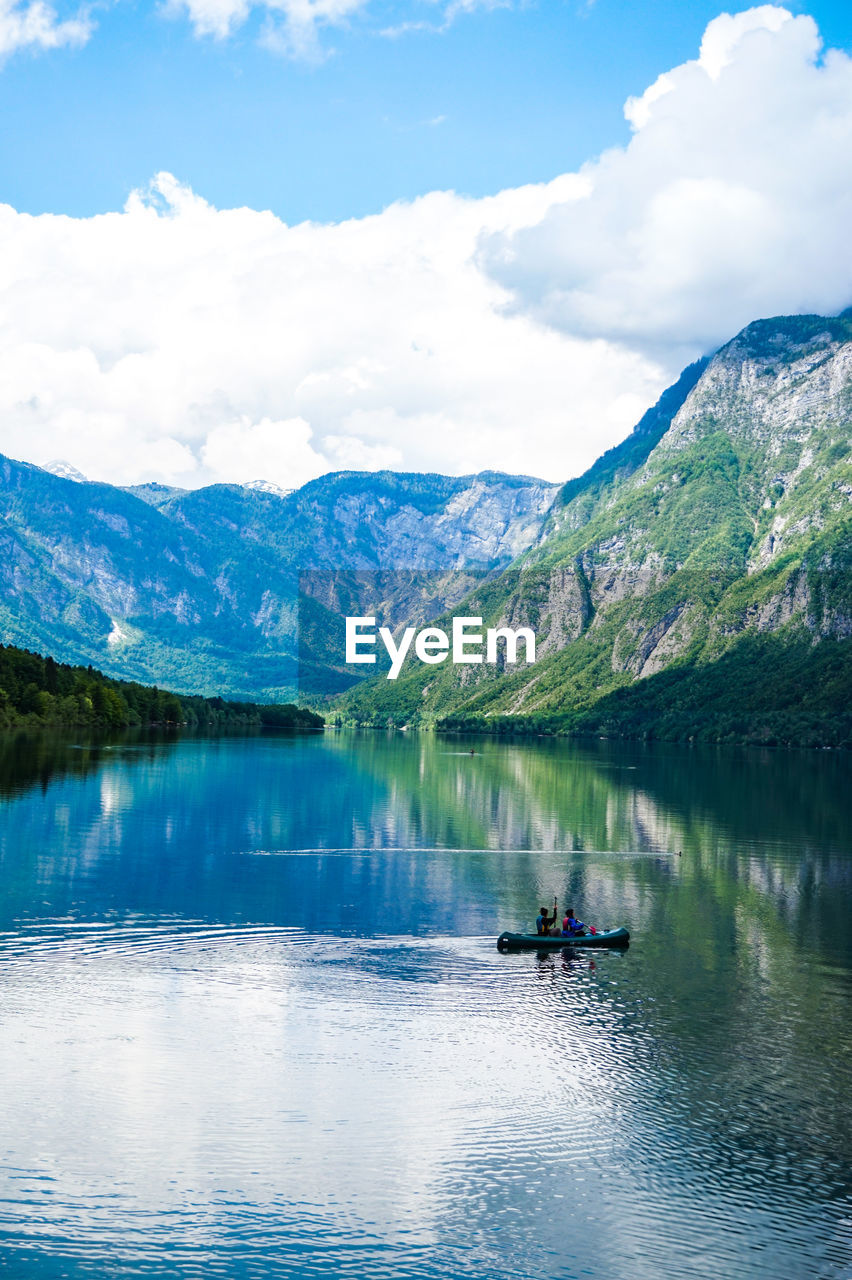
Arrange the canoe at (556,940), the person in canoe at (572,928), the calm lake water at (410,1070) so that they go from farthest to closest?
the person in canoe at (572,928), the canoe at (556,940), the calm lake water at (410,1070)

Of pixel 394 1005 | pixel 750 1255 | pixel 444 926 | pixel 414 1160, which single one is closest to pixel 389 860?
pixel 444 926

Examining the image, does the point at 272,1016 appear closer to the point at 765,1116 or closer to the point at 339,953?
the point at 339,953

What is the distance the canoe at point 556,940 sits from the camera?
62.0 m

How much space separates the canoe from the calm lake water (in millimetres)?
1430

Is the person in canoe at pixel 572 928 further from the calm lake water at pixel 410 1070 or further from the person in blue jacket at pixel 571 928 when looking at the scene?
the calm lake water at pixel 410 1070

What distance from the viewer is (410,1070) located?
4247cm

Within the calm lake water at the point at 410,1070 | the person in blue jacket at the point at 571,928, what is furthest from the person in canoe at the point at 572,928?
the calm lake water at the point at 410,1070

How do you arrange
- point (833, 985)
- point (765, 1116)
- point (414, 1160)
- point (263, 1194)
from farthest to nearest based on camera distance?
point (833, 985), point (765, 1116), point (414, 1160), point (263, 1194)

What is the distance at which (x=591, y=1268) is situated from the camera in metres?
29.2

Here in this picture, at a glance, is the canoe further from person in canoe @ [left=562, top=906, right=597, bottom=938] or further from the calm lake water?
the calm lake water

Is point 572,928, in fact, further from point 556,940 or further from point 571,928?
point 556,940

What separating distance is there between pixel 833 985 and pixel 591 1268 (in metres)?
32.0

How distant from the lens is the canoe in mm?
62031

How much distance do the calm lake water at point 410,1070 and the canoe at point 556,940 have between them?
1430mm
